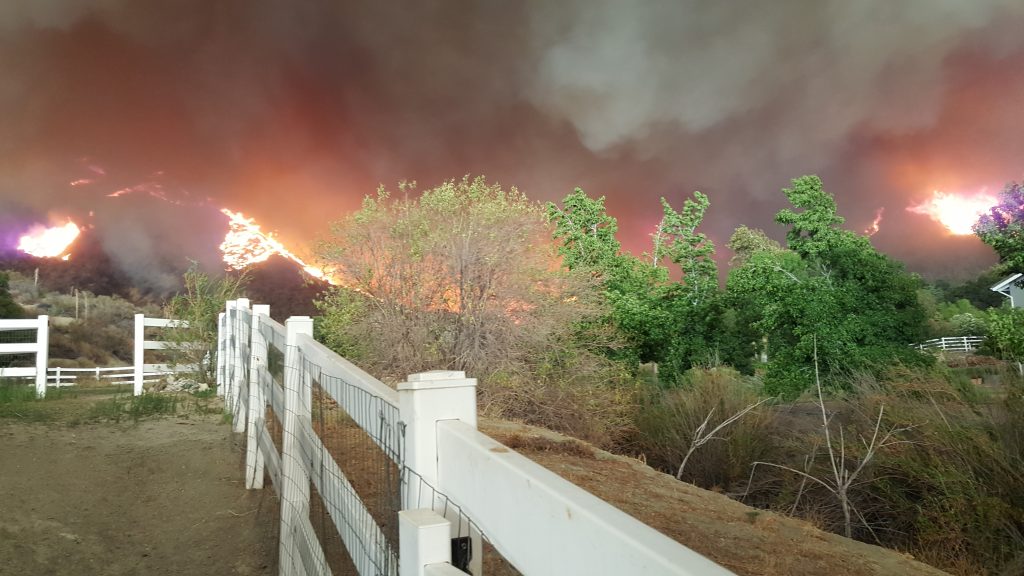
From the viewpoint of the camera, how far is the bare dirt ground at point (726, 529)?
563 centimetres

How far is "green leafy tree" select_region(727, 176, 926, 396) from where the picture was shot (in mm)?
23312

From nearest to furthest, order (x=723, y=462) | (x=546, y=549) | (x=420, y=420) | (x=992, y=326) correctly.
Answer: (x=546, y=549)
(x=420, y=420)
(x=723, y=462)
(x=992, y=326)

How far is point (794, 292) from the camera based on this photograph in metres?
24.1

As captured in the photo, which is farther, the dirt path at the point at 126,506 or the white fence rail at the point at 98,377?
the white fence rail at the point at 98,377

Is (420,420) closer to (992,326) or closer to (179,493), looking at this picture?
(179,493)

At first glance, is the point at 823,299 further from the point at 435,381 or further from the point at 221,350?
the point at 435,381

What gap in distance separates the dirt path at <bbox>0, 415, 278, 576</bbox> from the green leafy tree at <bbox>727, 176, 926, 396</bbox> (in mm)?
19657

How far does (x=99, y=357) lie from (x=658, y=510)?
37.3 meters

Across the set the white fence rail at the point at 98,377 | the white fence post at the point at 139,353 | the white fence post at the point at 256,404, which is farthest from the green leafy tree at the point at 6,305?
the white fence post at the point at 256,404

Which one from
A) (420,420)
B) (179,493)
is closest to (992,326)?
(179,493)

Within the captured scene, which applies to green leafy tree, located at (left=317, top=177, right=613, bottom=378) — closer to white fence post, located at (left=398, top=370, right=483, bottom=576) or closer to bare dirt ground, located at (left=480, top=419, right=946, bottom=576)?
bare dirt ground, located at (left=480, top=419, right=946, bottom=576)

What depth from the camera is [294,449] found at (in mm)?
4672

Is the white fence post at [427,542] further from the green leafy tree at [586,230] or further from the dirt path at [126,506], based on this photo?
the green leafy tree at [586,230]

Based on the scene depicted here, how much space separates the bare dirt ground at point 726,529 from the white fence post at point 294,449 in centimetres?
266
